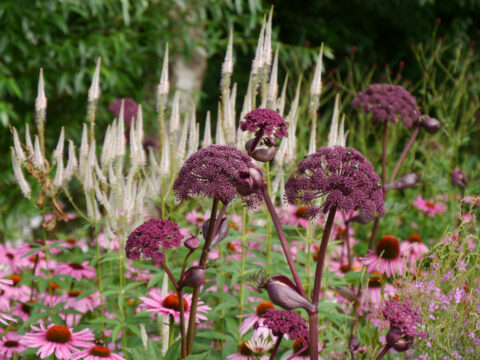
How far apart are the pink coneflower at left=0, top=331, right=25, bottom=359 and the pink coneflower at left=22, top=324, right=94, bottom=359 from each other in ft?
1.39

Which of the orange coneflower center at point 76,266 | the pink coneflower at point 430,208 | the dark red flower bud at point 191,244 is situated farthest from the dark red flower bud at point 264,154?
the pink coneflower at point 430,208

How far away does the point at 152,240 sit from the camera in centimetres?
168

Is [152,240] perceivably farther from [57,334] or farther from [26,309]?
[26,309]

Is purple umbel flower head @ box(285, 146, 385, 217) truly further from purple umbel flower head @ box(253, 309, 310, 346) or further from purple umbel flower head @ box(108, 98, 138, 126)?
purple umbel flower head @ box(108, 98, 138, 126)

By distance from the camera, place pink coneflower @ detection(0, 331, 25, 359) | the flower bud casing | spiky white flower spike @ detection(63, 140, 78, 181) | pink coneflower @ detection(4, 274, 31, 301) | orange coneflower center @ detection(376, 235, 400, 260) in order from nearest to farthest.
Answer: the flower bud casing, pink coneflower @ detection(0, 331, 25, 359), spiky white flower spike @ detection(63, 140, 78, 181), orange coneflower center @ detection(376, 235, 400, 260), pink coneflower @ detection(4, 274, 31, 301)

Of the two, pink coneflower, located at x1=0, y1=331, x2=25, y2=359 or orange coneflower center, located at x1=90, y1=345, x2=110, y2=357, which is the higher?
orange coneflower center, located at x1=90, y1=345, x2=110, y2=357

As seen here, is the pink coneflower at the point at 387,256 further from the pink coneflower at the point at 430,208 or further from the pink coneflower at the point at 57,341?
the pink coneflower at the point at 430,208

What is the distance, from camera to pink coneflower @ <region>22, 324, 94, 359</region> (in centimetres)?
211

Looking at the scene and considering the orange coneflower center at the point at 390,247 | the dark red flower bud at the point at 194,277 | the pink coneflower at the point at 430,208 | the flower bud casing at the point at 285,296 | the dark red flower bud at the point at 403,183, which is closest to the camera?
the flower bud casing at the point at 285,296

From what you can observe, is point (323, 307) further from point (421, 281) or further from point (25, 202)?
point (25, 202)

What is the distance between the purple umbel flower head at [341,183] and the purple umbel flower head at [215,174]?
0.50 ft

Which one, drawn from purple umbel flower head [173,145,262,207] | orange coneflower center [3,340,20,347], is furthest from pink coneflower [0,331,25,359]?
purple umbel flower head [173,145,262,207]

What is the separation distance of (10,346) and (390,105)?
94.5 inches

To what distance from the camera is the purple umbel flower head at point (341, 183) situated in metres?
1.54
